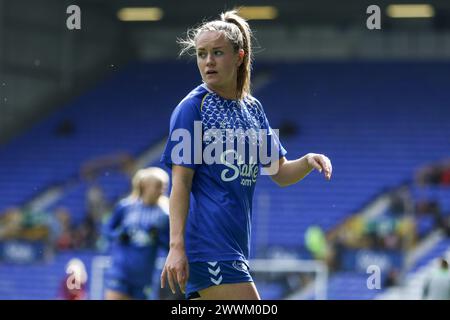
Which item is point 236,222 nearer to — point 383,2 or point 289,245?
point 289,245

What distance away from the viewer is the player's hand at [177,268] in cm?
402

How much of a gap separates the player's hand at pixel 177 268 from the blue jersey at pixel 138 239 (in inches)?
156

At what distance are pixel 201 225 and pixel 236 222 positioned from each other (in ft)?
0.48

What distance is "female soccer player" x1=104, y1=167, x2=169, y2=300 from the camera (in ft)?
26.5

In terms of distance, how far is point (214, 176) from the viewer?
425 centimetres

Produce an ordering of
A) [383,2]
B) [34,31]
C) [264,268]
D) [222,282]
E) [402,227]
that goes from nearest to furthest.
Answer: [222,282]
[264,268]
[402,227]
[383,2]
[34,31]

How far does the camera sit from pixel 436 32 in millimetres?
22547

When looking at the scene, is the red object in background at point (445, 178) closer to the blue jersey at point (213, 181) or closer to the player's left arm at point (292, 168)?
the player's left arm at point (292, 168)

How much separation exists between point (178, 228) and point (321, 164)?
66 centimetres

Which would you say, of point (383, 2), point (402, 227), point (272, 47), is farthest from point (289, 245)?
point (272, 47)

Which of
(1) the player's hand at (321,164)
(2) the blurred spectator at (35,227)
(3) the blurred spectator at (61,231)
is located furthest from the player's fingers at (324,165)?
(2) the blurred spectator at (35,227)

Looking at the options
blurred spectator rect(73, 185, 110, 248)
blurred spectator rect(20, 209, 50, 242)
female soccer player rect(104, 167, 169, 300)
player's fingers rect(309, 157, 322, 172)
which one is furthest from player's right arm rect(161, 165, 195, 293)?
blurred spectator rect(20, 209, 50, 242)

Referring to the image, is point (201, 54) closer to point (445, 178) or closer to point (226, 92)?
point (226, 92)

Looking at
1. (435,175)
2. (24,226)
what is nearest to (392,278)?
(435,175)
